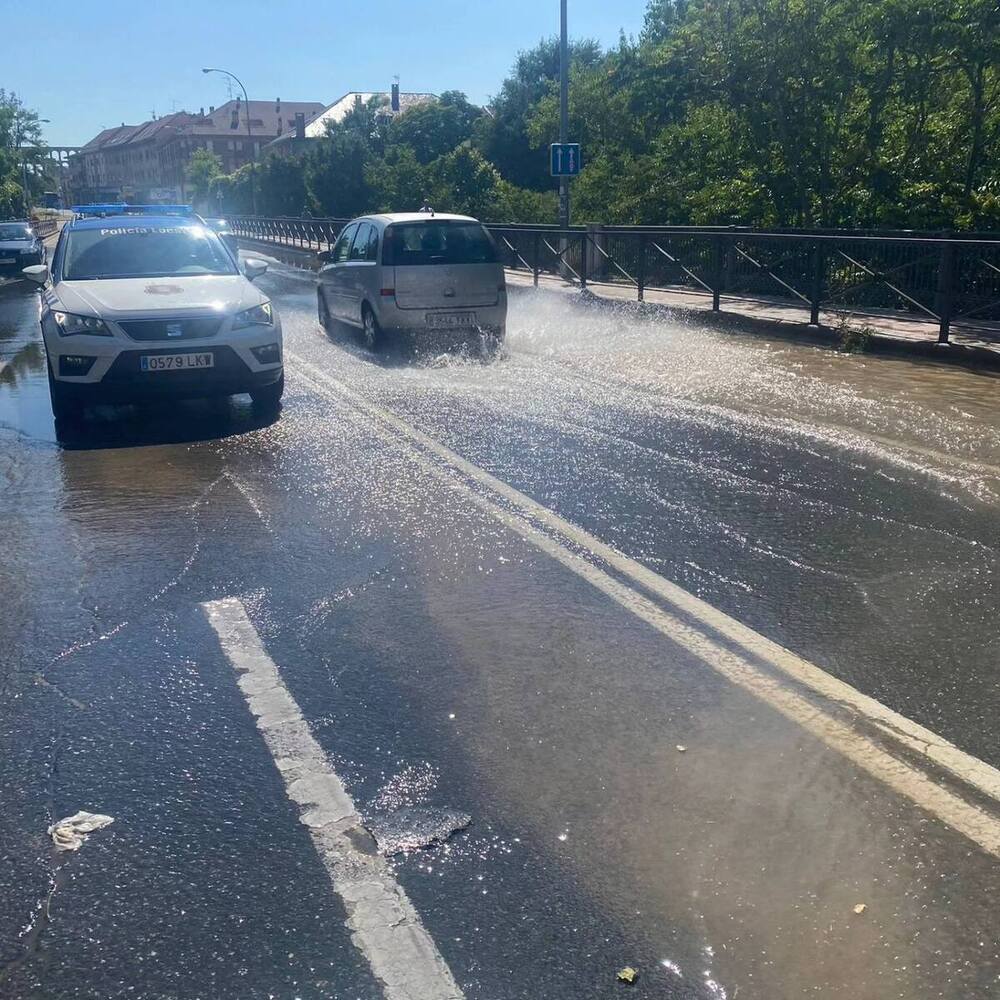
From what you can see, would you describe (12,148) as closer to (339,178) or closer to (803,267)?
(339,178)

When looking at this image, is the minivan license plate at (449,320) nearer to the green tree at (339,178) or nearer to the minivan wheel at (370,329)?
the minivan wheel at (370,329)

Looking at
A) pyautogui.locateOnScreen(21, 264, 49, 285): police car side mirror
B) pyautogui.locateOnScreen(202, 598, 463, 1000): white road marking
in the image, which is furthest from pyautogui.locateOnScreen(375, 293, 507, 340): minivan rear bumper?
pyautogui.locateOnScreen(202, 598, 463, 1000): white road marking

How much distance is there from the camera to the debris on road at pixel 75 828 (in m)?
3.06

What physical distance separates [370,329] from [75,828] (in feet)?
34.7

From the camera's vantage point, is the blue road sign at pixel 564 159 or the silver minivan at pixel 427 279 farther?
the blue road sign at pixel 564 159

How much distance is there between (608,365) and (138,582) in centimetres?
810

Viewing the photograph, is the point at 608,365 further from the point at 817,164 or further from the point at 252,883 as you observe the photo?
the point at 252,883

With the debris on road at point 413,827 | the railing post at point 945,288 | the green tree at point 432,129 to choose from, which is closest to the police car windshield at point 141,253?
the debris on road at point 413,827

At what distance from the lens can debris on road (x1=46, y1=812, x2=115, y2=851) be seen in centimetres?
306

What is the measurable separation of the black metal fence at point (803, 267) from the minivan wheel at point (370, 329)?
18.7 feet

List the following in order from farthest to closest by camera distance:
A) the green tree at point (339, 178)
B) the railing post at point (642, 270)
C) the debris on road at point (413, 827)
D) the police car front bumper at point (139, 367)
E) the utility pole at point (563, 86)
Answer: the green tree at point (339, 178)
the utility pole at point (563, 86)
the railing post at point (642, 270)
the police car front bumper at point (139, 367)
the debris on road at point (413, 827)

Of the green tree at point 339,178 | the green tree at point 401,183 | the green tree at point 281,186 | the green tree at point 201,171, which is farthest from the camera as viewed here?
the green tree at point 201,171

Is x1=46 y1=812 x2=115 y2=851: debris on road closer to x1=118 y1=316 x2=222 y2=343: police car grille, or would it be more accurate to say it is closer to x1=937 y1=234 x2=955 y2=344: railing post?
x1=118 y1=316 x2=222 y2=343: police car grille

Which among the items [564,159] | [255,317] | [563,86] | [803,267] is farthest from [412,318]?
[563,86]
